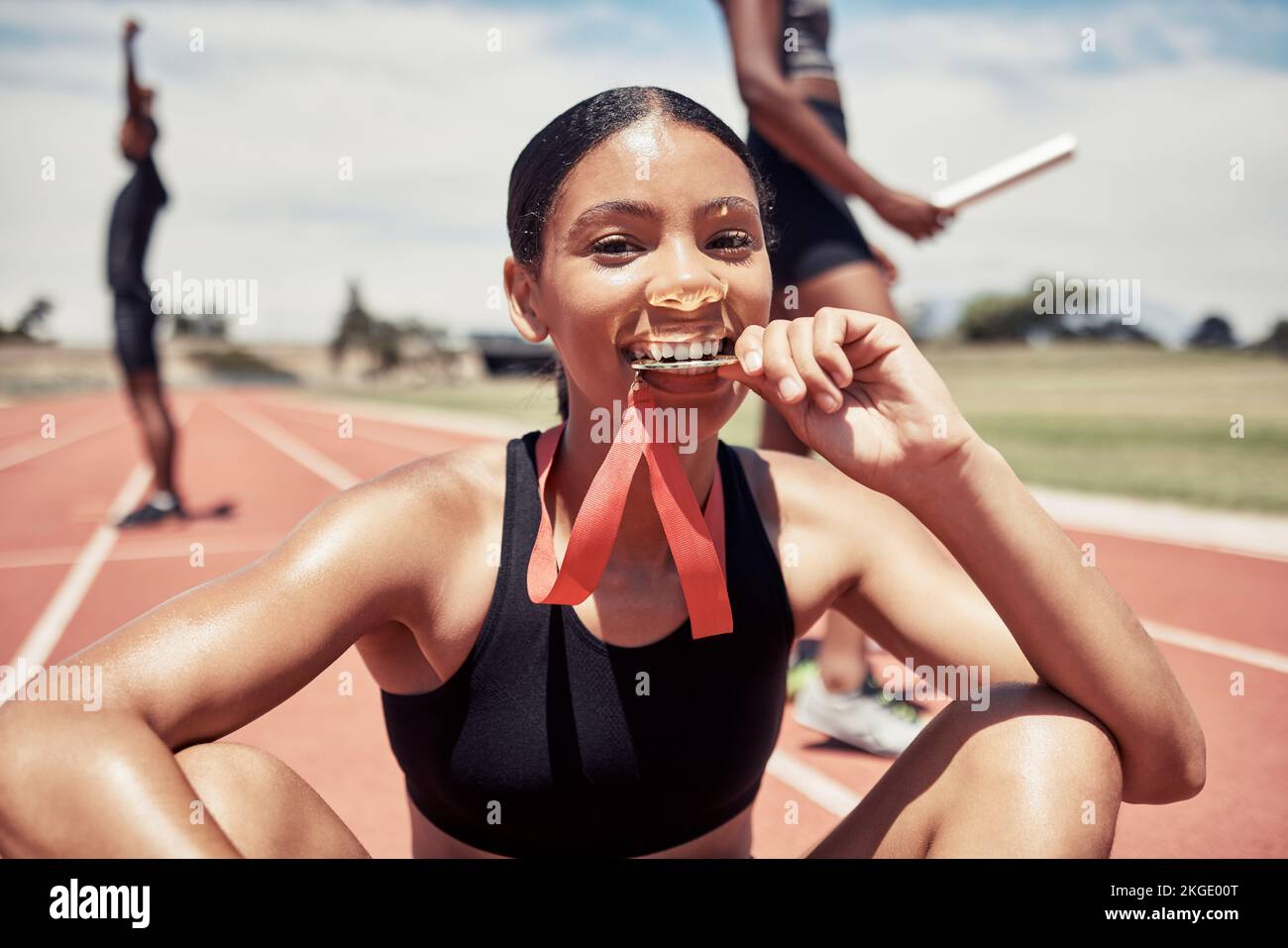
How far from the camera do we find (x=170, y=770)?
57.7 inches

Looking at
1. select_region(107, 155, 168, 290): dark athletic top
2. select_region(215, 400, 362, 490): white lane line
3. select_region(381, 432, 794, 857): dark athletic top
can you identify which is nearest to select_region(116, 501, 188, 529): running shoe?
select_region(215, 400, 362, 490): white lane line

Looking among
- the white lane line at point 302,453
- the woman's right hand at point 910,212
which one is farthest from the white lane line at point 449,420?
the woman's right hand at point 910,212

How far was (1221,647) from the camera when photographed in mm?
5207

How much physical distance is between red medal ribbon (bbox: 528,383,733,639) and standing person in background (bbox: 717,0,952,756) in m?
1.57

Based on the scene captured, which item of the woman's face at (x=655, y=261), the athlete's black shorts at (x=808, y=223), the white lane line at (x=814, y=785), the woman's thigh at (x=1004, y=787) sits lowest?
the white lane line at (x=814, y=785)

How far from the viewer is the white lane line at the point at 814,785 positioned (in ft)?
11.1

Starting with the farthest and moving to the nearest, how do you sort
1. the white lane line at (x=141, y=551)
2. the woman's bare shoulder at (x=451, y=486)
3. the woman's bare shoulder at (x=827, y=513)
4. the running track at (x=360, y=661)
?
the white lane line at (x=141, y=551) < the running track at (x=360, y=661) < the woman's bare shoulder at (x=827, y=513) < the woman's bare shoulder at (x=451, y=486)

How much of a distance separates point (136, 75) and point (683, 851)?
7.68m

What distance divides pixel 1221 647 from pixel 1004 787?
4198mm

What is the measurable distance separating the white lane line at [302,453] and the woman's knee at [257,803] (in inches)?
187

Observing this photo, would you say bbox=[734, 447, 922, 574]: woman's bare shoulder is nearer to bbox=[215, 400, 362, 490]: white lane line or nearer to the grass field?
the grass field

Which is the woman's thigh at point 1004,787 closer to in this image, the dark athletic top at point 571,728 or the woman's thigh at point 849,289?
the dark athletic top at point 571,728
